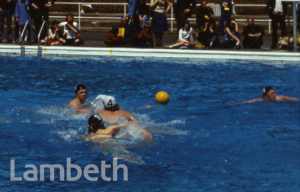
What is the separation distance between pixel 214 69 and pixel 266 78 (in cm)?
176

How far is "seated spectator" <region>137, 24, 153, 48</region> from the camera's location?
21156 mm

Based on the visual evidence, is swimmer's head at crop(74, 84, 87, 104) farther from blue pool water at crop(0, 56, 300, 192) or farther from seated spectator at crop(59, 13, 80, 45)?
seated spectator at crop(59, 13, 80, 45)

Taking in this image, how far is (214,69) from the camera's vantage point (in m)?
18.6

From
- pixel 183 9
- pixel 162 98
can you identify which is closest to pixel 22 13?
pixel 183 9

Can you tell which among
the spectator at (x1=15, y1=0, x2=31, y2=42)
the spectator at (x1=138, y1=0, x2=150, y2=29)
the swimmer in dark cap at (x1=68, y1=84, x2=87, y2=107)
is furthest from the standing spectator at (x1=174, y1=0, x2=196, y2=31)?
the swimmer in dark cap at (x1=68, y1=84, x2=87, y2=107)

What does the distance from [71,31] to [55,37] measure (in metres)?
0.58

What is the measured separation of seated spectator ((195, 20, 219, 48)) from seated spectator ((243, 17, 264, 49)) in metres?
0.94

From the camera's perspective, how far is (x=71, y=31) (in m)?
21.5

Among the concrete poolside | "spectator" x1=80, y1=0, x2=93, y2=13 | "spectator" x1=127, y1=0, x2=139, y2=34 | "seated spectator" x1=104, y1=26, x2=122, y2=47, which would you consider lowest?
the concrete poolside

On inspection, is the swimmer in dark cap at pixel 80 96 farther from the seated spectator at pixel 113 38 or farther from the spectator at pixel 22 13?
the spectator at pixel 22 13

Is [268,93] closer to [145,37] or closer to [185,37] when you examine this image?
[185,37]

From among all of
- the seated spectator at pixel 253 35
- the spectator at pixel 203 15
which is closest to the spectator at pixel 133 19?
the spectator at pixel 203 15

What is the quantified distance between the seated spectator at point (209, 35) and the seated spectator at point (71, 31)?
3.81 metres

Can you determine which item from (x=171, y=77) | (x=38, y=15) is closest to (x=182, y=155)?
(x=171, y=77)
